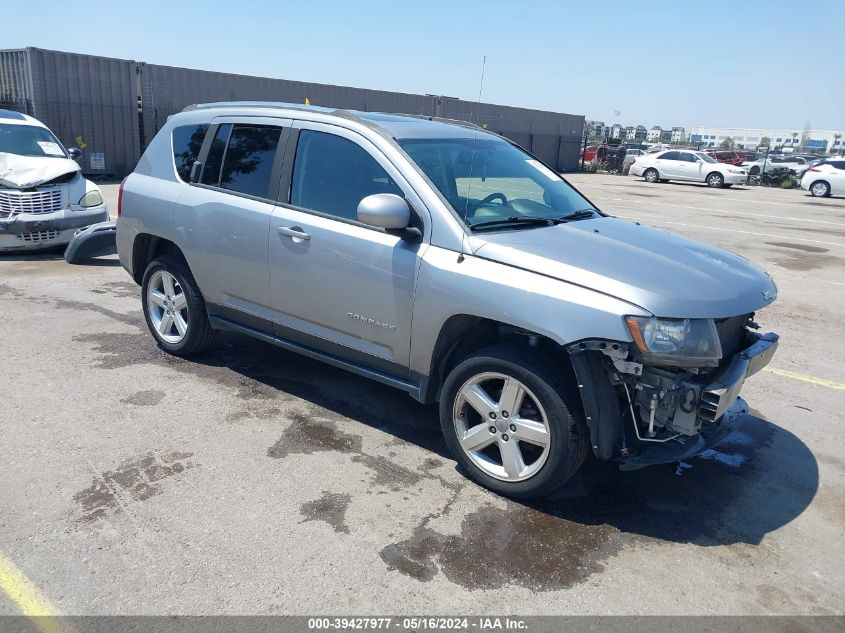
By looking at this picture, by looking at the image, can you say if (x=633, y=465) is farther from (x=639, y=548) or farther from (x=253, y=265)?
(x=253, y=265)

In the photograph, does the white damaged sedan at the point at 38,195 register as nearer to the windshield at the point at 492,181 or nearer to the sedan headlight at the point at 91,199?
the sedan headlight at the point at 91,199

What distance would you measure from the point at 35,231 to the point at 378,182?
267 inches

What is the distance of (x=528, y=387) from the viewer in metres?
3.47

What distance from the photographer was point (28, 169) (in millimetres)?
9117

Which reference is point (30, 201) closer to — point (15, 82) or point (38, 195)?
point (38, 195)

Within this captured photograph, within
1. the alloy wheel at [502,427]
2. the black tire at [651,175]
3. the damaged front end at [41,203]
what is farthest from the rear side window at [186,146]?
the black tire at [651,175]

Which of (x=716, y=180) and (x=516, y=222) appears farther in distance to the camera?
(x=716, y=180)

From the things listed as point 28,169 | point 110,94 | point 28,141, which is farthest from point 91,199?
point 110,94

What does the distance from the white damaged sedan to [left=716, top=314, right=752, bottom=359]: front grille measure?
8.48m

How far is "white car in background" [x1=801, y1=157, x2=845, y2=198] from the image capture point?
27.2 meters

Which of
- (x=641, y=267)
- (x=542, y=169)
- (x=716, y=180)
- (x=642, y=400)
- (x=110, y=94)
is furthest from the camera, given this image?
(x=716, y=180)

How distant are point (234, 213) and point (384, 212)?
1480 mm

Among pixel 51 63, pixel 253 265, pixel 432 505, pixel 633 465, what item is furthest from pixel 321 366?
pixel 51 63

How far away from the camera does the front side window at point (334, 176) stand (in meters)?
4.15
